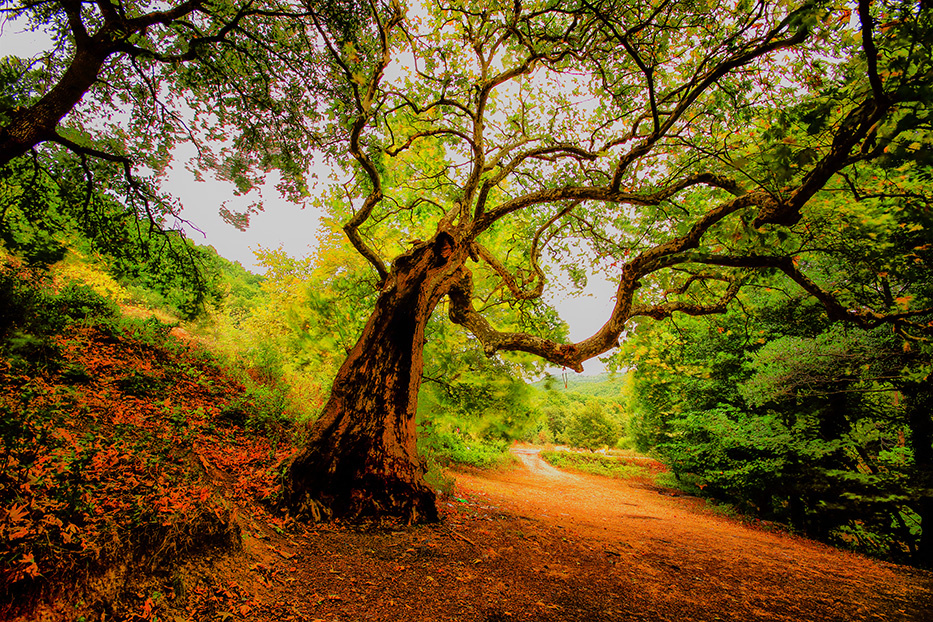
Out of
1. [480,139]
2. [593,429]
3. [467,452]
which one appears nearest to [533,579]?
[480,139]

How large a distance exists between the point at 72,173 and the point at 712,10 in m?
8.27

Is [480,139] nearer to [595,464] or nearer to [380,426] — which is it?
[380,426]

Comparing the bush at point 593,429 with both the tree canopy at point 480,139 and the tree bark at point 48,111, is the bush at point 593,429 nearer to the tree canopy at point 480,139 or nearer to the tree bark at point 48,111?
Answer: the tree canopy at point 480,139

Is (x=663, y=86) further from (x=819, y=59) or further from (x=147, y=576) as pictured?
(x=147, y=576)

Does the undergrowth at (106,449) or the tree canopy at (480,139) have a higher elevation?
the tree canopy at (480,139)

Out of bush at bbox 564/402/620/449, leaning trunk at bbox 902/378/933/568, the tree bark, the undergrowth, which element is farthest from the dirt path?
bush at bbox 564/402/620/449

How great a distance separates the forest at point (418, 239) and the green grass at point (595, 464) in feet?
38.5

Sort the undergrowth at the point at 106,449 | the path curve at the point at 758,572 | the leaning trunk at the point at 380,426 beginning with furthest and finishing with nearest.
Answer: the leaning trunk at the point at 380,426 < the path curve at the point at 758,572 < the undergrowth at the point at 106,449

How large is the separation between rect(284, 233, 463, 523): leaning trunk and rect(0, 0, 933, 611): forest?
28mm

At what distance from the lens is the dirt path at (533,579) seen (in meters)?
2.43

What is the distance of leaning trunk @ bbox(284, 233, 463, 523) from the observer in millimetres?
3850

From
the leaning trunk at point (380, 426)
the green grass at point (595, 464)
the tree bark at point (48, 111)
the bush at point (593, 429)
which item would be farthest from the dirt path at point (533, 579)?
the bush at point (593, 429)

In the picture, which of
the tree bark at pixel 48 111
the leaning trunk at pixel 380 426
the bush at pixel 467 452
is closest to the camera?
the tree bark at pixel 48 111

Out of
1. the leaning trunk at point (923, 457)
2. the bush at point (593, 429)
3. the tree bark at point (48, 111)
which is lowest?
the bush at point (593, 429)
